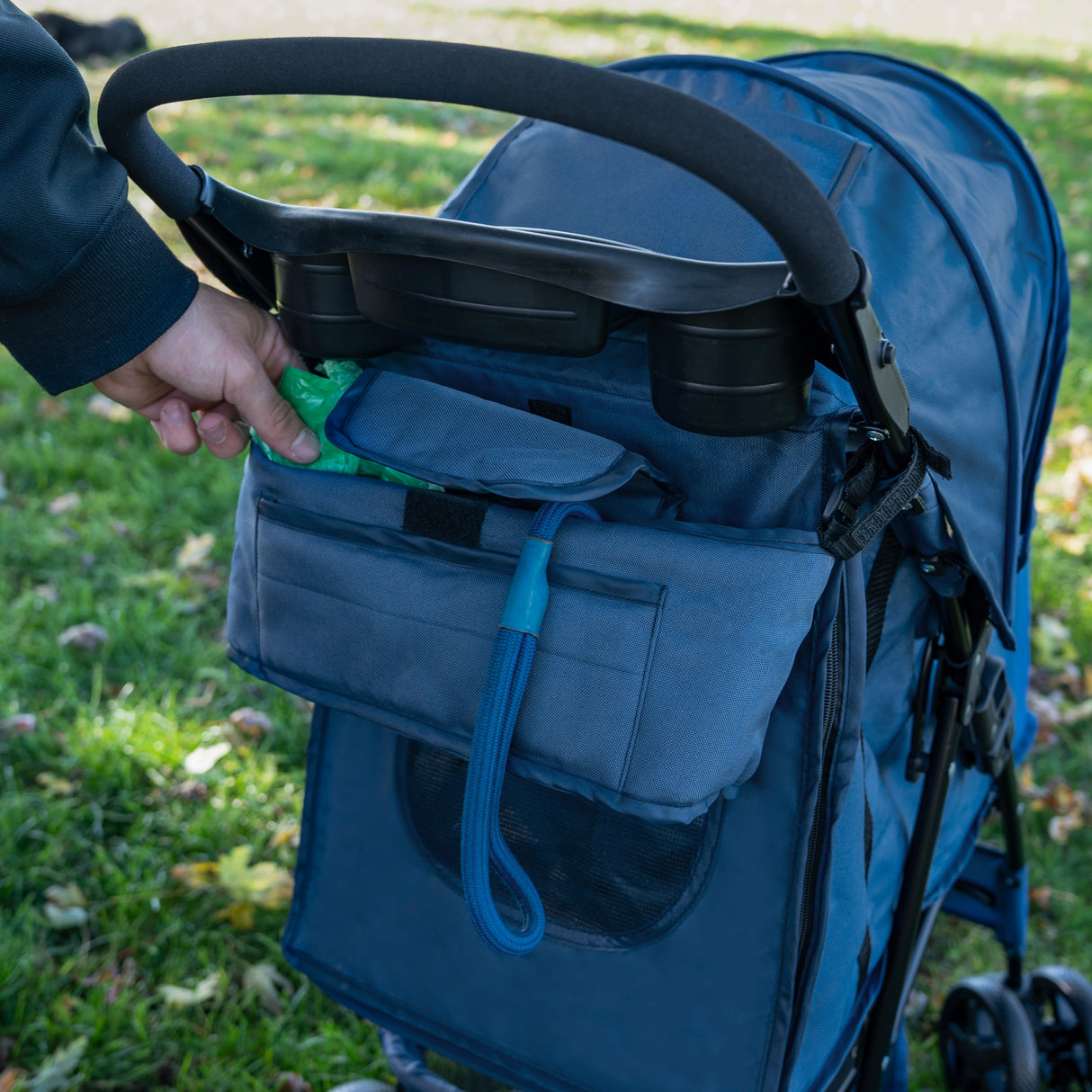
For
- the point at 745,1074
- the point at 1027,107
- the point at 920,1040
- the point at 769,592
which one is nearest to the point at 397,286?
the point at 769,592

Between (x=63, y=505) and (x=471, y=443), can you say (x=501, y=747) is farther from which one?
(x=63, y=505)

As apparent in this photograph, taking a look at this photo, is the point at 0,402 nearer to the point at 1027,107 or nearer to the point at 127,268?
the point at 127,268

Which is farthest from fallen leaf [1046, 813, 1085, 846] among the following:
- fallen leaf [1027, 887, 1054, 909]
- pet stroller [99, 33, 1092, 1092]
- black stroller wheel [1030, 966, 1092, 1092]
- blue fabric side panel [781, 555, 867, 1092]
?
blue fabric side panel [781, 555, 867, 1092]

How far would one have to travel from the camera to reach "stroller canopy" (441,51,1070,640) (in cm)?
118

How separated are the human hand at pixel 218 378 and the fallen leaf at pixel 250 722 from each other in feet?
3.41

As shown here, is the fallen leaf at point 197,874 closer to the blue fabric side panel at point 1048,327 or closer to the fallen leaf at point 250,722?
the fallen leaf at point 250,722

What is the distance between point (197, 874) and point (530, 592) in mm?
1230

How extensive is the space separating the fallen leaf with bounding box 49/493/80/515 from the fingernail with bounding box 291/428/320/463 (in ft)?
6.37

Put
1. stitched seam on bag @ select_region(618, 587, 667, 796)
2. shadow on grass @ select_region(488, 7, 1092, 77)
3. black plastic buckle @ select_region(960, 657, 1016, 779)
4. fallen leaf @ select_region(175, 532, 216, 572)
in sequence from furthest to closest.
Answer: shadow on grass @ select_region(488, 7, 1092, 77)
fallen leaf @ select_region(175, 532, 216, 572)
black plastic buckle @ select_region(960, 657, 1016, 779)
stitched seam on bag @ select_region(618, 587, 667, 796)

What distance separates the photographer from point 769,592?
0.99 m

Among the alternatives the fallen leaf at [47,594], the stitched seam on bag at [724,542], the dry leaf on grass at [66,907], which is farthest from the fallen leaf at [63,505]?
the stitched seam on bag at [724,542]

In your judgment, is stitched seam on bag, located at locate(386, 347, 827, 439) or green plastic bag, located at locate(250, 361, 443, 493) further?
green plastic bag, located at locate(250, 361, 443, 493)

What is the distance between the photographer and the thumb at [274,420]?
4.06ft

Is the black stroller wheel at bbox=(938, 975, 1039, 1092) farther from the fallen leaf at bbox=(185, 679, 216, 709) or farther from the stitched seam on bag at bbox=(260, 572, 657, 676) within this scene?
the fallen leaf at bbox=(185, 679, 216, 709)
